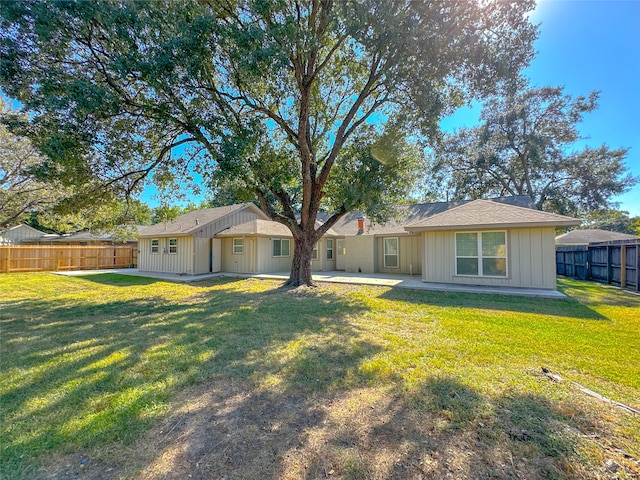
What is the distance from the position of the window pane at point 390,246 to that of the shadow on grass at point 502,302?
5.91 metres

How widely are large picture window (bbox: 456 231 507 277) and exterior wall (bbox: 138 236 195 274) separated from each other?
486 inches

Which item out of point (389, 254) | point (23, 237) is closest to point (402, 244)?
point (389, 254)

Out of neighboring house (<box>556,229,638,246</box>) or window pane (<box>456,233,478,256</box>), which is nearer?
window pane (<box>456,233,478,256</box>)

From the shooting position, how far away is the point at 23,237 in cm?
2750

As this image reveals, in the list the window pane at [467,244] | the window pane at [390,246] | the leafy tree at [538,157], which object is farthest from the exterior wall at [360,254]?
the leafy tree at [538,157]

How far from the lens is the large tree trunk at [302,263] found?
1057cm

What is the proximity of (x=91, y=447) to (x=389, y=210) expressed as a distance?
9641 mm

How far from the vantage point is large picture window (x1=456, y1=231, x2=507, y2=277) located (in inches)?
380

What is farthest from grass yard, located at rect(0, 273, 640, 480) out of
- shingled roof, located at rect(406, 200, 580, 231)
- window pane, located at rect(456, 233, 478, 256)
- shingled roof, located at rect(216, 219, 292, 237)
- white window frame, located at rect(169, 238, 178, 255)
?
white window frame, located at rect(169, 238, 178, 255)

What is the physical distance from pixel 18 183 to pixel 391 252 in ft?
66.8

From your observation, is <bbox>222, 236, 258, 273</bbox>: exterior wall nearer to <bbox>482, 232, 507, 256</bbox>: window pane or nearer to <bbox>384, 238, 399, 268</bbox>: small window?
<bbox>384, 238, 399, 268</bbox>: small window

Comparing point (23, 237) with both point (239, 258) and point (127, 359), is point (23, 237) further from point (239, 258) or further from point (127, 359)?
point (127, 359)

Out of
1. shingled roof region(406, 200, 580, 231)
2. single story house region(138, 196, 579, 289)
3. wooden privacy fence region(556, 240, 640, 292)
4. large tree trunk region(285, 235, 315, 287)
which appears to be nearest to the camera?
shingled roof region(406, 200, 580, 231)

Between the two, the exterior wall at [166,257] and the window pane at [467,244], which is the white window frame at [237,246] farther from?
the window pane at [467,244]
